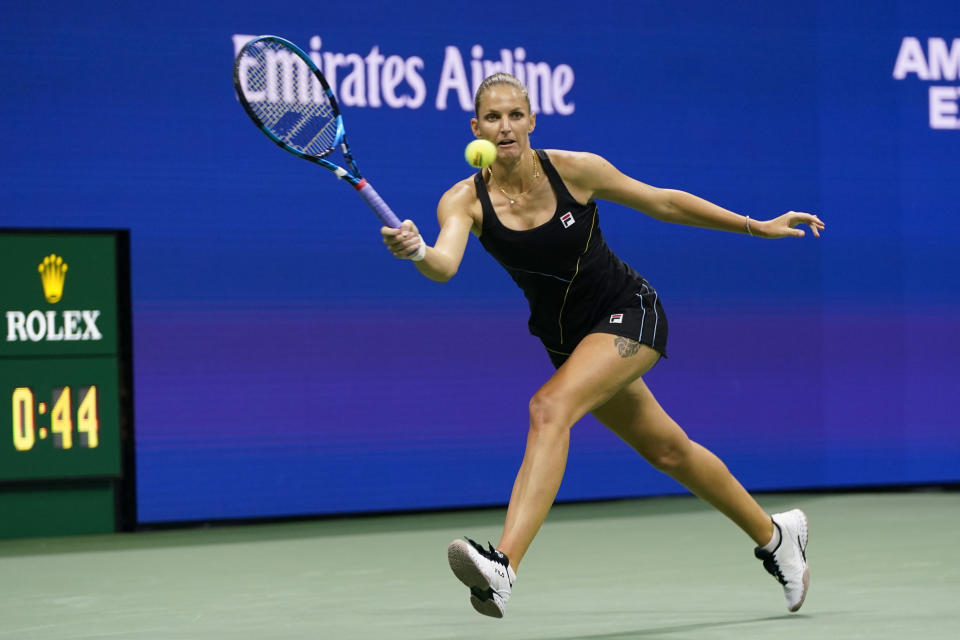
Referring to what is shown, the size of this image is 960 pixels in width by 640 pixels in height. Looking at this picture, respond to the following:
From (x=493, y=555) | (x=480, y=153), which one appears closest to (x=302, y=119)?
(x=480, y=153)

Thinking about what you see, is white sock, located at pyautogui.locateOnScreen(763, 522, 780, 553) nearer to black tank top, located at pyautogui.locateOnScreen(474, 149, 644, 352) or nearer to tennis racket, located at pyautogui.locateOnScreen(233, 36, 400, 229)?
black tank top, located at pyautogui.locateOnScreen(474, 149, 644, 352)

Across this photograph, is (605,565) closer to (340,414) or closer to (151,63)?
(340,414)

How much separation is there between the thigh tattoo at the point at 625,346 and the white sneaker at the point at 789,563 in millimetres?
785

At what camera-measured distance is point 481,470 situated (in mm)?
7734

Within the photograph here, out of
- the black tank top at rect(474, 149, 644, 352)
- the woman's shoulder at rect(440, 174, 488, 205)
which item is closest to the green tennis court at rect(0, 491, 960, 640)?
the black tank top at rect(474, 149, 644, 352)

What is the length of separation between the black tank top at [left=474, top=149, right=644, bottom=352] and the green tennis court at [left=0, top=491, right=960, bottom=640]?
3.04 feet

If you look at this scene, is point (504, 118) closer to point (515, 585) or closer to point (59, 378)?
point (515, 585)

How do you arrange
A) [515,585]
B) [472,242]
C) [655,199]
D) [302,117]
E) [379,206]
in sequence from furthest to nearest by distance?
1. [472,242]
2. [515,585]
3. [655,199]
4. [302,117]
5. [379,206]

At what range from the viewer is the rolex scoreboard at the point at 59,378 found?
267 inches

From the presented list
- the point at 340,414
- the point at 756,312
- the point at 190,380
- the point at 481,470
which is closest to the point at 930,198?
the point at 756,312

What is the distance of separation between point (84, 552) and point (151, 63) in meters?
2.48

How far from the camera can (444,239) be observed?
3842 mm

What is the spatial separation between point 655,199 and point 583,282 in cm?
35

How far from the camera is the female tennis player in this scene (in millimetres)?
3963
